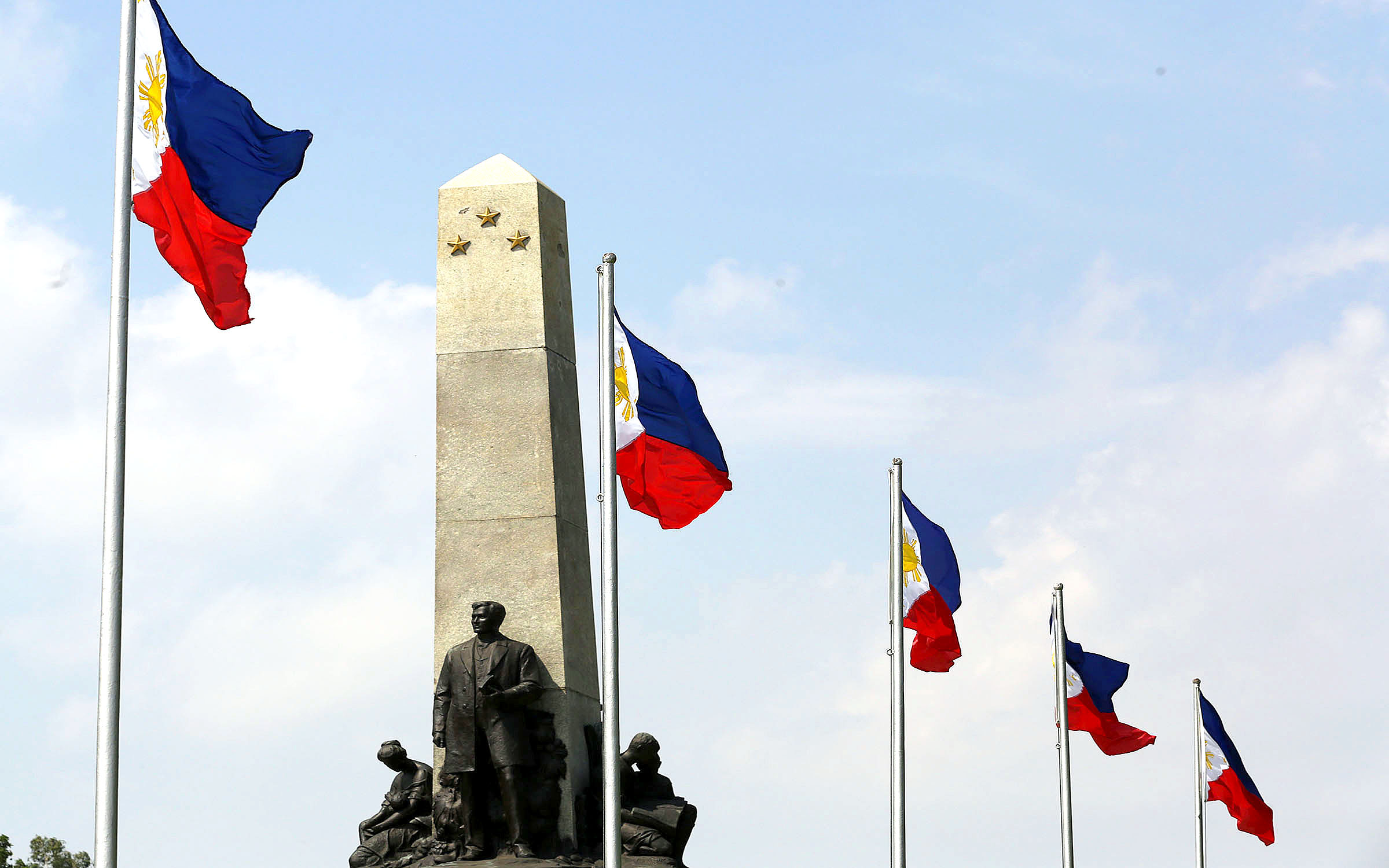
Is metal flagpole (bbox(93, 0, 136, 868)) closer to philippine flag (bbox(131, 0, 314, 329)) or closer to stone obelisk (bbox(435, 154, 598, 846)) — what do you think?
philippine flag (bbox(131, 0, 314, 329))

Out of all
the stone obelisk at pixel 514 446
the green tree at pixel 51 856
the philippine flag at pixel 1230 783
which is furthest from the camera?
the green tree at pixel 51 856

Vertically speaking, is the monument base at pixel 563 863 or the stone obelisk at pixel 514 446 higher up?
the stone obelisk at pixel 514 446

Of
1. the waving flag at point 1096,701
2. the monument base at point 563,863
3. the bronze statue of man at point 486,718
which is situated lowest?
the monument base at point 563,863

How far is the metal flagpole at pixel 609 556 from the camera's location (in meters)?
17.9

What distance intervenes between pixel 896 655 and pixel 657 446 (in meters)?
7.65

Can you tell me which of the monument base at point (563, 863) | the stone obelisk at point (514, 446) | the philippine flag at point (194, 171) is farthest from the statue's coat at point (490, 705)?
the philippine flag at point (194, 171)

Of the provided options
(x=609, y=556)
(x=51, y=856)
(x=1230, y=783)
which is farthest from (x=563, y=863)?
(x=51, y=856)

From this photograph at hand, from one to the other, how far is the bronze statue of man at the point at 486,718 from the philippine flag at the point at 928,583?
7.53m

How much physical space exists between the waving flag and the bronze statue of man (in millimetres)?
11683

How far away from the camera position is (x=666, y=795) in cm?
1978

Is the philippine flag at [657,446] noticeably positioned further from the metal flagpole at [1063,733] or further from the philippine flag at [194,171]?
the metal flagpole at [1063,733]

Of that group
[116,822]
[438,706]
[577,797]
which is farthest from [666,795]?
[116,822]

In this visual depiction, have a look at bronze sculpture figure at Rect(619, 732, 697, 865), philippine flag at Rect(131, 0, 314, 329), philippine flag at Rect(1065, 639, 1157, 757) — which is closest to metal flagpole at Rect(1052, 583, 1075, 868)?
philippine flag at Rect(1065, 639, 1157, 757)

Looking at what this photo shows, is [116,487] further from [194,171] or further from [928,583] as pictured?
[928,583]
